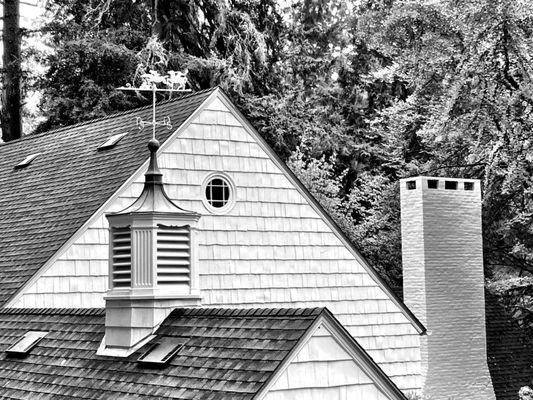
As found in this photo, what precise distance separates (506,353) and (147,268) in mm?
12231

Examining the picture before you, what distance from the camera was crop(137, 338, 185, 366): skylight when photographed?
10.1m

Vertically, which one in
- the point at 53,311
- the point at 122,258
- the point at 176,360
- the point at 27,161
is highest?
the point at 27,161

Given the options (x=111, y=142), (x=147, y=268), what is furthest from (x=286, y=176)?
(x=147, y=268)

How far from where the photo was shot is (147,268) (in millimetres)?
10992

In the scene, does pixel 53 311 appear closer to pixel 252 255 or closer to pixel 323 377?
pixel 252 255

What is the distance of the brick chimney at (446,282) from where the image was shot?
61.5ft

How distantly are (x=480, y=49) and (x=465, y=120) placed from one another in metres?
1.64

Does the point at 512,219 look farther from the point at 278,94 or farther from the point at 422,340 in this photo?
the point at 278,94

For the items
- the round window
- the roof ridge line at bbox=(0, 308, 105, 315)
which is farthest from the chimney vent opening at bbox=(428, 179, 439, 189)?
the roof ridge line at bbox=(0, 308, 105, 315)

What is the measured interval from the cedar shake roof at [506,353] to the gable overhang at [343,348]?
11190 millimetres

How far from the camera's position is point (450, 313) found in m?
19.1

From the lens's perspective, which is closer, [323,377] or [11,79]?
[323,377]

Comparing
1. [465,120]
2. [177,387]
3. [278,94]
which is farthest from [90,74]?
[177,387]

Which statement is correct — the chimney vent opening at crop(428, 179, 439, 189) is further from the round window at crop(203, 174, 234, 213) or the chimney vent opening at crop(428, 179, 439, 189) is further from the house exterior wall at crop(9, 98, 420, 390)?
the round window at crop(203, 174, 234, 213)
